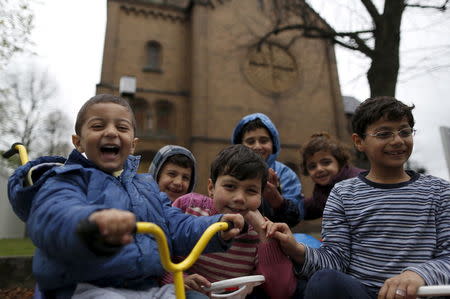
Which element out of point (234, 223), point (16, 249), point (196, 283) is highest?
point (234, 223)

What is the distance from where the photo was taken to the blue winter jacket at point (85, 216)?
1.09 metres

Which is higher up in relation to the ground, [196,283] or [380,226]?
[380,226]

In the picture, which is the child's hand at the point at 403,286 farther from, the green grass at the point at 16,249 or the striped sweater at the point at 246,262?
the green grass at the point at 16,249

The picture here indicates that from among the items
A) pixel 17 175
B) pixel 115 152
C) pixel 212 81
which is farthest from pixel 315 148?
pixel 212 81

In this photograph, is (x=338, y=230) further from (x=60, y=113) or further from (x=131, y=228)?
(x=60, y=113)

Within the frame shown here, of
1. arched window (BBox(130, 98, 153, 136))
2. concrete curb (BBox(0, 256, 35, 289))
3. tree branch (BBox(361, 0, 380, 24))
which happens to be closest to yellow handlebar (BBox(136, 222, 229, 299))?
concrete curb (BBox(0, 256, 35, 289))

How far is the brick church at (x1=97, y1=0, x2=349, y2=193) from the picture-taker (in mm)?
14070

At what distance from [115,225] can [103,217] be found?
0.13 feet

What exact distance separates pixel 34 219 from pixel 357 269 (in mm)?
1472

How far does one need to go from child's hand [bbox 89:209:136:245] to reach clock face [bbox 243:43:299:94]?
49.0 ft

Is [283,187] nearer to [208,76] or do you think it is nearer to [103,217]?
[103,217]

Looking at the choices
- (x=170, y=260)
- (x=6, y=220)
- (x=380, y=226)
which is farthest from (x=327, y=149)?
(x=6, y=220)

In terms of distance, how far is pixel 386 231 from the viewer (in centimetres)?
161

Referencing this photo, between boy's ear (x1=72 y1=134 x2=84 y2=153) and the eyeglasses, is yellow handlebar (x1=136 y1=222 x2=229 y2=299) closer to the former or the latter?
boy's ear (x1=72 y1=134 x2=84 y2=153)
